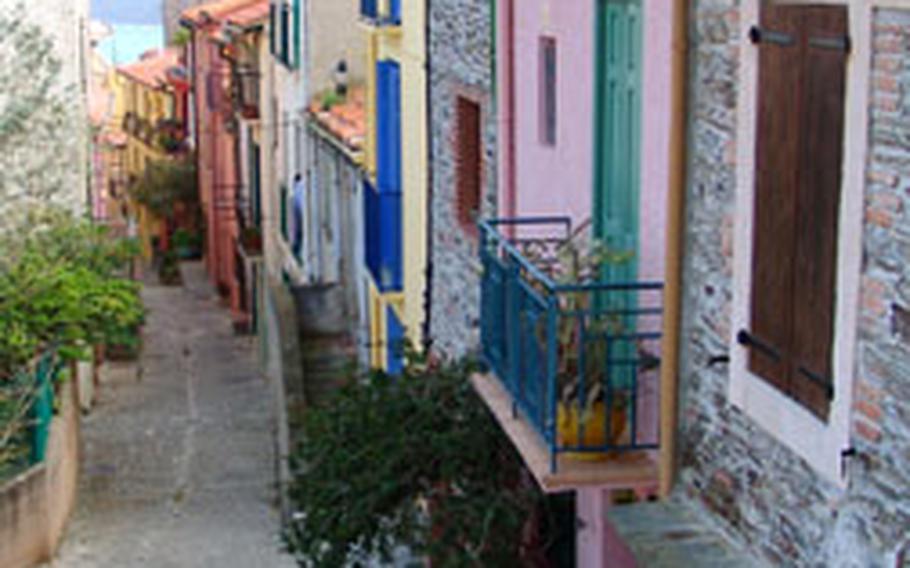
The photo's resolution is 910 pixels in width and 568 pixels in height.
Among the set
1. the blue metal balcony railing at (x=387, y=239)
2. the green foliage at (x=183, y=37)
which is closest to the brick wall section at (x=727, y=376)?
the blue metal balcony railing at (x=387, y=239)

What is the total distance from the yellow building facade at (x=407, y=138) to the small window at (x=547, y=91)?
5.15 meters

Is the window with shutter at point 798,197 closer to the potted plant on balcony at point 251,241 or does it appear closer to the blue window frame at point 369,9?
the blue window frame at point 369,9

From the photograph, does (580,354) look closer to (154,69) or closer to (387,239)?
(387,239)

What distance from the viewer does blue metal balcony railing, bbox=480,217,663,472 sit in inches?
303

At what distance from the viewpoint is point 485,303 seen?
949 centimetres

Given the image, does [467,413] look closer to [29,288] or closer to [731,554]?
[731,554]

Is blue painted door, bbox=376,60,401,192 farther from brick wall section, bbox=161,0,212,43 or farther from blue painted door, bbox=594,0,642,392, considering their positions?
brick wall section, bbox=161,0,212,43

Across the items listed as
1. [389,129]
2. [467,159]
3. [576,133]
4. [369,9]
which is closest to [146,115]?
[369,9]

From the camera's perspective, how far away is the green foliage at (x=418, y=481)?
973 centimetres

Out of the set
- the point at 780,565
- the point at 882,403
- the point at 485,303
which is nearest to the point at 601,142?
the point at 485,303

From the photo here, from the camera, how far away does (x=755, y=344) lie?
643 centimetres

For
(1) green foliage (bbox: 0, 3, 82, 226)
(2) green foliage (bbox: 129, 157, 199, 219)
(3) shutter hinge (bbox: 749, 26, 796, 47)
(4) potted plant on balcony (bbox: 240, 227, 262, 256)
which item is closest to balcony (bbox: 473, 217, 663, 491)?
(3) shutter hinge (bbox: 749, 26, 796, 47)

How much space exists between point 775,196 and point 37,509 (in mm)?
→ 11332

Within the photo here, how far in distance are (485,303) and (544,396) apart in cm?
168
